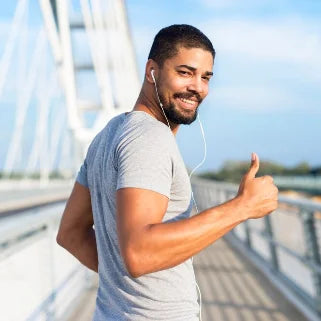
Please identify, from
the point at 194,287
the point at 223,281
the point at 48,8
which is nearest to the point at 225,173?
the point at 48,8

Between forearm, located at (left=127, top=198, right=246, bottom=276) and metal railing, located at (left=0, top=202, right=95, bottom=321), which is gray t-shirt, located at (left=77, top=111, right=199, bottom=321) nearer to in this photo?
forearm, located at (left=127, top=198, right=246, bottom=276)

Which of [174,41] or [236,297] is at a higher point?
[174,41]

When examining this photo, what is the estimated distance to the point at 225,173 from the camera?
80.0 m

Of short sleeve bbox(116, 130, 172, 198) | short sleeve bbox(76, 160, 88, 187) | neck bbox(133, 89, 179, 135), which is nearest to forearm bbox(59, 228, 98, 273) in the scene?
short sleeve bbox(76, 160, 88, 187)

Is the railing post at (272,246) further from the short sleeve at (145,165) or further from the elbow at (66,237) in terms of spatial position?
the short sleeve at (145,165)

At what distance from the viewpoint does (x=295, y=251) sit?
6.88 meters

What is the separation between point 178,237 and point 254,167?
0.41 metres

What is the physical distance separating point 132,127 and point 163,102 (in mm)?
197

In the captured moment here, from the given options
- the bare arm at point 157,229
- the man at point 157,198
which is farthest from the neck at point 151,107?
the bare arm at point 157,229

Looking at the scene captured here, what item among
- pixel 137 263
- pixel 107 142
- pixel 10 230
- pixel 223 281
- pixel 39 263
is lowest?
pixel 223 281

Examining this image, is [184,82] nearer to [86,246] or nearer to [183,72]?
[183,72]

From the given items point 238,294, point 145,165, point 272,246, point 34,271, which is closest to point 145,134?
point 145,165

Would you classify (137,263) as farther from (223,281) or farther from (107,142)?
(223,281)

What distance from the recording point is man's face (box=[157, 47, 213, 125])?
5.94 feet
